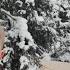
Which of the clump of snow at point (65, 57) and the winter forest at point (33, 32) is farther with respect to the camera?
the clump of snow at point (65, 57)

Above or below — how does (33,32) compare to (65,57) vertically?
above

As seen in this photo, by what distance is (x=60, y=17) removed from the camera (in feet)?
29.8

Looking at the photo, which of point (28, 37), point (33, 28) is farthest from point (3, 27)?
point (33, 28)

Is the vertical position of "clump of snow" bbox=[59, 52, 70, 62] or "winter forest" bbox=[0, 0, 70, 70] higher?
"winter forest" bbox=[0, 0, 70, 70]

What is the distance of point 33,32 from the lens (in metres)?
7.59

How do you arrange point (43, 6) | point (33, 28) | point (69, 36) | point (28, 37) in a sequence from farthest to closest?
point (69, 36) < point (43, 6) < point (33, 28) < point (28, 37)

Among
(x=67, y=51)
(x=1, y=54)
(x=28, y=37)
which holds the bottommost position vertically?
(x=67, y=51)

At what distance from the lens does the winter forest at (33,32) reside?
15.7ft

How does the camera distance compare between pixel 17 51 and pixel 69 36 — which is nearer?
pixel 17 51

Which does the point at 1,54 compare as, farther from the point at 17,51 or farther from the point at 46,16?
the point at 46,16

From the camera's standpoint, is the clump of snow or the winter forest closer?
the winter forest

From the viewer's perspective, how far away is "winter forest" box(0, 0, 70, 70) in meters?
4.78

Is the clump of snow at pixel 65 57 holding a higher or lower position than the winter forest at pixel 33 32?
lower

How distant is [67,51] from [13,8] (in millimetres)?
1997
